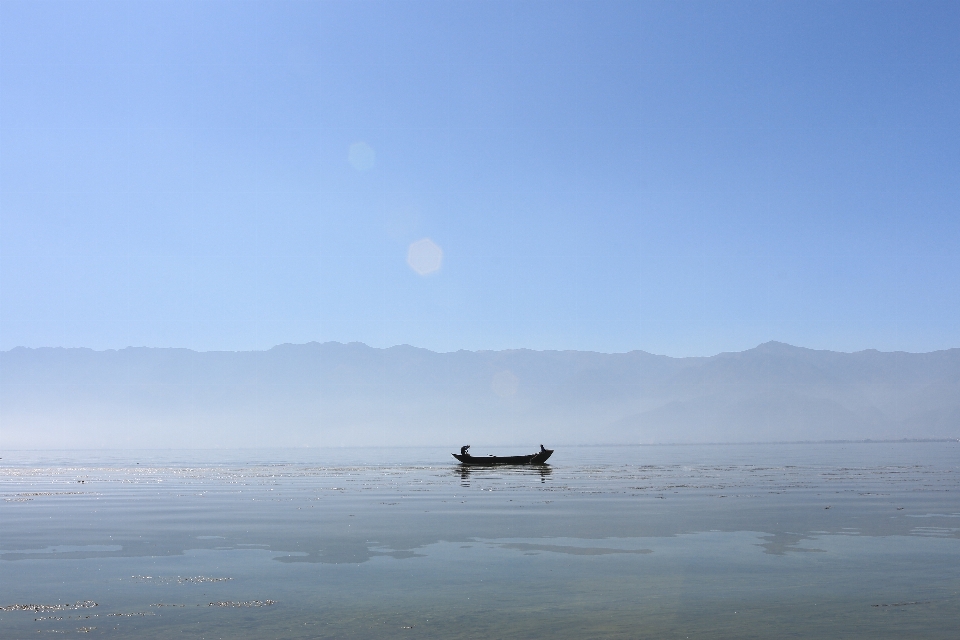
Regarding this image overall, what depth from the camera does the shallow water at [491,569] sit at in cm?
1895

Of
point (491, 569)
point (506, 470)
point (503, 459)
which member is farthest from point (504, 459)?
point (491, 569)

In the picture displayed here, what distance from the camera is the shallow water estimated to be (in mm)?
18953

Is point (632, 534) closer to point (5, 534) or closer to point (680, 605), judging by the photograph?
point (680, 605)

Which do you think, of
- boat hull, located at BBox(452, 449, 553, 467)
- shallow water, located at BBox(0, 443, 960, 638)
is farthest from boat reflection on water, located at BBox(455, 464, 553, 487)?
shallow water, located at BBox(0, 443, 960, 638)

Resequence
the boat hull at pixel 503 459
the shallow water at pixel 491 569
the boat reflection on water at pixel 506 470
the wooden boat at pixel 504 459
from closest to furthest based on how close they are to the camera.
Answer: the shallow water at pixel 491 569 → the boat reflection on water at pixel 506 470 → the wooden boat at pixel 504 459 → the boat hull at pixel 503 459

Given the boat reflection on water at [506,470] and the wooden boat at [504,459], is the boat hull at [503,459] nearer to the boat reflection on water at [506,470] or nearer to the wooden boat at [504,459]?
the wooden boat at [504,459]

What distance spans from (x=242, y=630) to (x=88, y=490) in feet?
184

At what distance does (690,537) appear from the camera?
32750 millimetres

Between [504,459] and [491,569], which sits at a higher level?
[504,459]

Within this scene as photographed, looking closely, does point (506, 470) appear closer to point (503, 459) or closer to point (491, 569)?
point (503, 459)

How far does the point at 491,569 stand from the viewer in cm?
2583

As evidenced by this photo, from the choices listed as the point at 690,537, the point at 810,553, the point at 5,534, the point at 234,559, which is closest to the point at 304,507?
the point at 5,534

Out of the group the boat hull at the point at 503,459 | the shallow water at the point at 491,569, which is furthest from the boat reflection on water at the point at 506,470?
the shallow water at the point at 491,569

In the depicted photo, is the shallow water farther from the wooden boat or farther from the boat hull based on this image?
the boat hull
